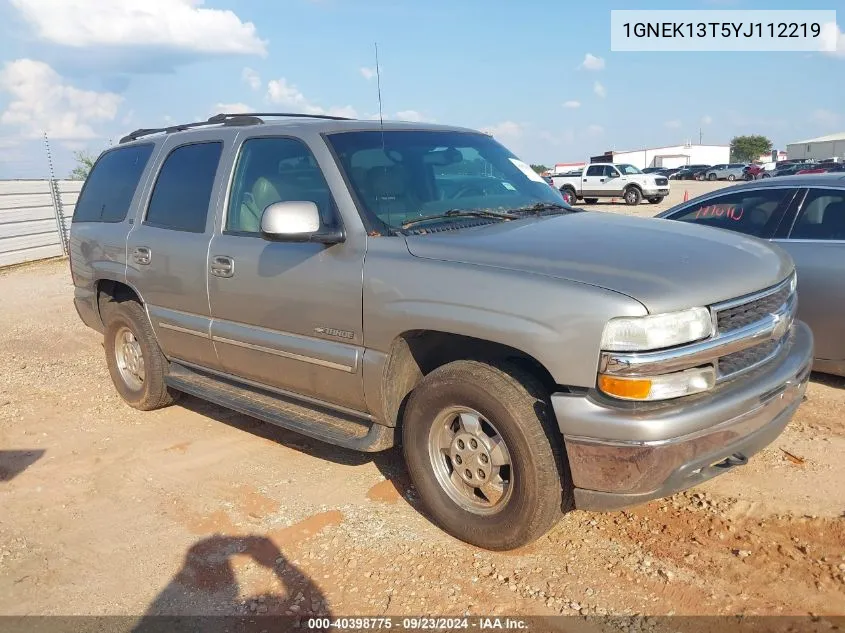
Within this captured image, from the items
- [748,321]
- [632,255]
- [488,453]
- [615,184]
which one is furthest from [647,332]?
[615,184]

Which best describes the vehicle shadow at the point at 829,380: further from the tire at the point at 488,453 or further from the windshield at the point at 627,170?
the windshield at the point at 627,170

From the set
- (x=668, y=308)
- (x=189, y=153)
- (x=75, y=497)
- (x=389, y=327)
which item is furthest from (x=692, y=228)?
(x=75, y=497)

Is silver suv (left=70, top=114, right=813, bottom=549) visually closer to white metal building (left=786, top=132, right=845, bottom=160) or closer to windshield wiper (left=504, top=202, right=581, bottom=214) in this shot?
windshield wiper (left=504, top=202, right=581, bottom=214)

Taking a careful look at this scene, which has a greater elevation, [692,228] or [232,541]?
[692,228]

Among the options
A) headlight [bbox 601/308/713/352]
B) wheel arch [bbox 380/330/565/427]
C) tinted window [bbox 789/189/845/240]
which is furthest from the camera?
tinted window [bbox 789/189/845/240]

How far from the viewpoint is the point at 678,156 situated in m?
88.6

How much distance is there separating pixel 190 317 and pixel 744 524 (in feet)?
11.4

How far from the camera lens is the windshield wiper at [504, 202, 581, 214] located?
13.0 feet

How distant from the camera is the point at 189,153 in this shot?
474 centimetres

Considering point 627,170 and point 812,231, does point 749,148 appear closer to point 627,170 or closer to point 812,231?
point 627,170

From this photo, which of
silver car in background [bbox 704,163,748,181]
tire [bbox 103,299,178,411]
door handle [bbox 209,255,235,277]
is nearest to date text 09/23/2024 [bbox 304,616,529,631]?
door handle [bbox 209,255,235,277]

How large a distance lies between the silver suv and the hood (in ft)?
0.04

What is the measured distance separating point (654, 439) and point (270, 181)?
2.65 m

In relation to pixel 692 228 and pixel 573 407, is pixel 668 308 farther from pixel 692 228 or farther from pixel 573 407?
pixel 692 228
